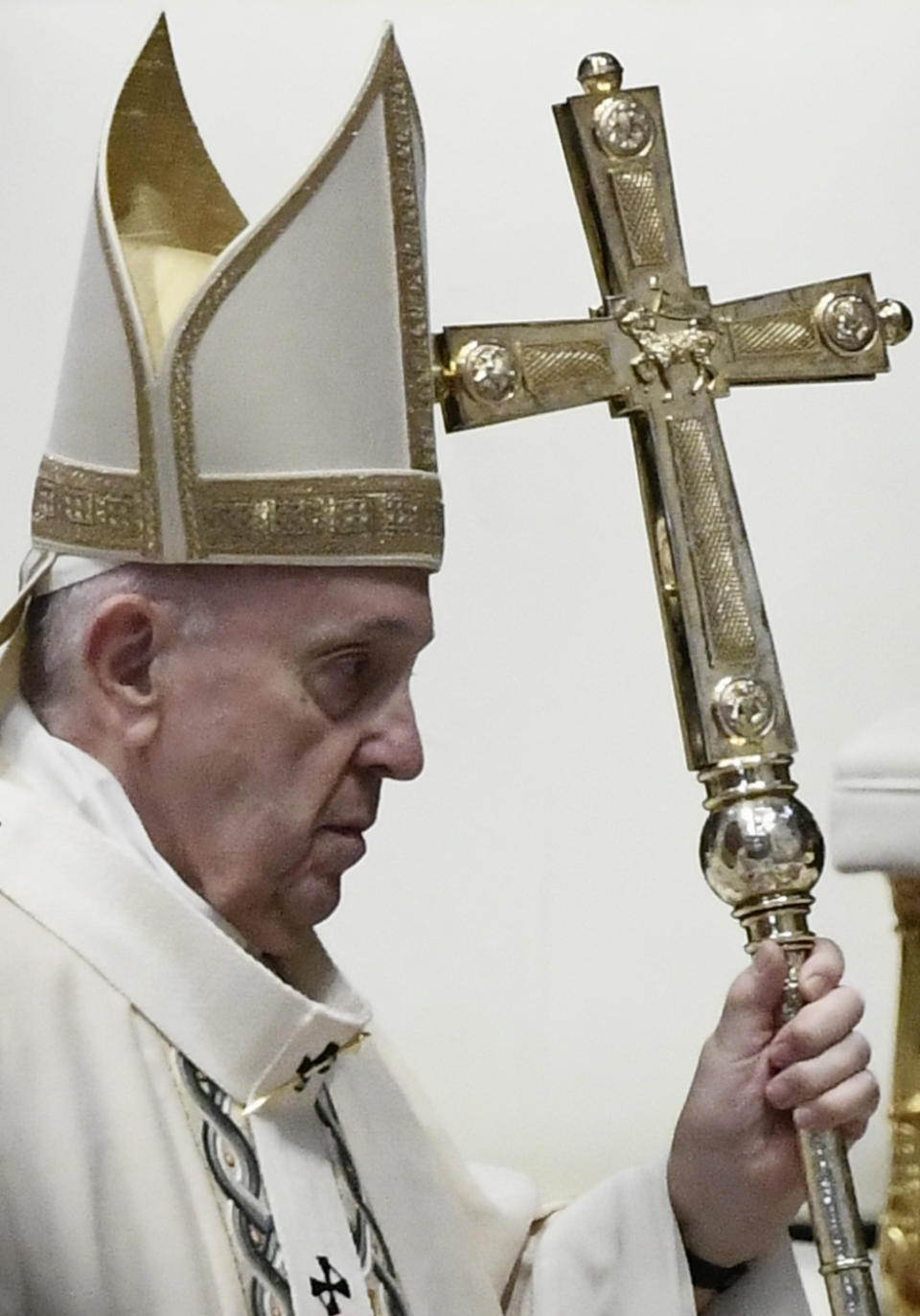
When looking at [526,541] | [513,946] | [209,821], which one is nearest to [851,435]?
[526,541]

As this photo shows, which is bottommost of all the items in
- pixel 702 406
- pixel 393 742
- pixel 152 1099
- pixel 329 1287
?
pixel 329 1287

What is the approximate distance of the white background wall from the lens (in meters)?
2.06

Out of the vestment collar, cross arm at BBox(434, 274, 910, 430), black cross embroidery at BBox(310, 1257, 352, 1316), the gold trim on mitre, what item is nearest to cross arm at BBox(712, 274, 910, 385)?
cross arm at BBox(434, 274, 910, 430)

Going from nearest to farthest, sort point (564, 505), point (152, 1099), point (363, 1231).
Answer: point (152, 1099)
point (363, 1231)
point (564, 505)

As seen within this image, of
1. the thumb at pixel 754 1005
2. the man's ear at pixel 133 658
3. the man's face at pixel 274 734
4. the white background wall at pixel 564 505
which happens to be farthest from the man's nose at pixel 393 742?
the white background wall at pixel 564 505

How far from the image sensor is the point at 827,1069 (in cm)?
133

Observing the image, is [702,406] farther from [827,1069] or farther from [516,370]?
[827,1069]

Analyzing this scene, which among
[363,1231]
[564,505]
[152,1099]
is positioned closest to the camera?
[152,1099]

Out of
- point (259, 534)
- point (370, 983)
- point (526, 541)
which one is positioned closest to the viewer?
point (259, 534)

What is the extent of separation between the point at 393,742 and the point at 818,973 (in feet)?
0.90

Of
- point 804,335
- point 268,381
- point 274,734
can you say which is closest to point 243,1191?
point 274,734

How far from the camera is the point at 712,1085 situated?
1443 mm

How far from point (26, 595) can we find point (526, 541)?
0.84 metres

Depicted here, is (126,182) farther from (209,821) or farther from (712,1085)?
(712,1085)
